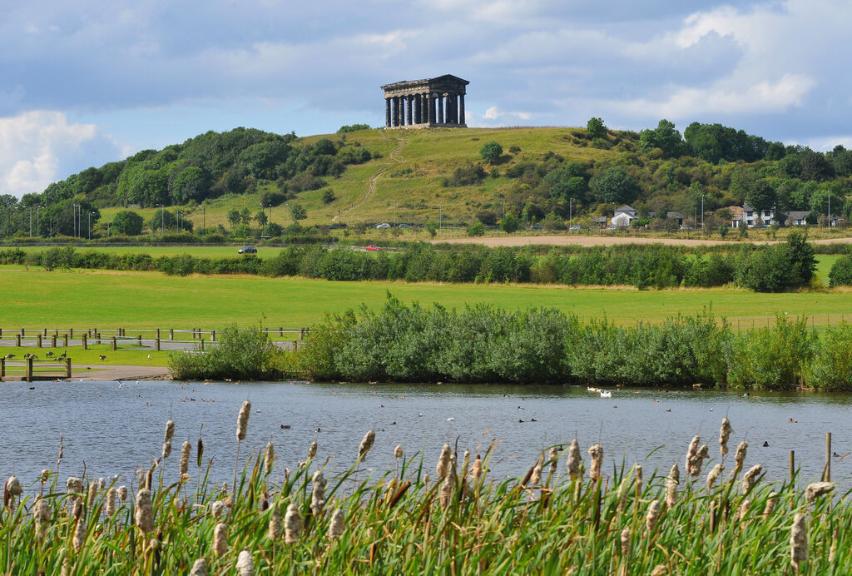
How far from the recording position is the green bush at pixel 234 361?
64.1 meters

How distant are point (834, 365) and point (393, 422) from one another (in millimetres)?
20537

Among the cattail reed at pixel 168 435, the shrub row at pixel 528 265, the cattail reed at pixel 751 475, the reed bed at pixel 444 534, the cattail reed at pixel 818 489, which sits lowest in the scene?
the reed bed at pixel 444 534

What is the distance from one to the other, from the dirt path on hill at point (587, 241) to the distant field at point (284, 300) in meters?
35.2

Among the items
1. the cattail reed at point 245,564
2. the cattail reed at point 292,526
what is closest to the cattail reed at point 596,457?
the cattail reed at point 292,526

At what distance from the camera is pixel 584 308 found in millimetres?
94750

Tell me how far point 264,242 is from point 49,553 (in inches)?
6602

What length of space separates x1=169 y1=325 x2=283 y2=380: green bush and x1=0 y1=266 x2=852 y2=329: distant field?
1973 cm

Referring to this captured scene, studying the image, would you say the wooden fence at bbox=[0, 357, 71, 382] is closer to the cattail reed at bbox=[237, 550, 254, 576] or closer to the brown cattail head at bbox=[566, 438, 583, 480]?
the brown cattail head at bbox=[566, 438, 583, 480]

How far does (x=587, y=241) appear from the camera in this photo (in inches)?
6181

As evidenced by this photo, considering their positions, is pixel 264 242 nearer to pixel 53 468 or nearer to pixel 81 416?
pixel 81 416

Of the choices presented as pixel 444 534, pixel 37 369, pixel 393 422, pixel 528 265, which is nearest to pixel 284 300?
pixel 528 265

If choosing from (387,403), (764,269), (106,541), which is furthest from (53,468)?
(764,269)

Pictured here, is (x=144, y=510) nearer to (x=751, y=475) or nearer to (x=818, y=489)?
(x=818, y=489)

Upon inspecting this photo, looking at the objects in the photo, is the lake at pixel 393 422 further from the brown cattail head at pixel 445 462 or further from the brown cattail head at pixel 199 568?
the brown cattail head at pixel 199 568
